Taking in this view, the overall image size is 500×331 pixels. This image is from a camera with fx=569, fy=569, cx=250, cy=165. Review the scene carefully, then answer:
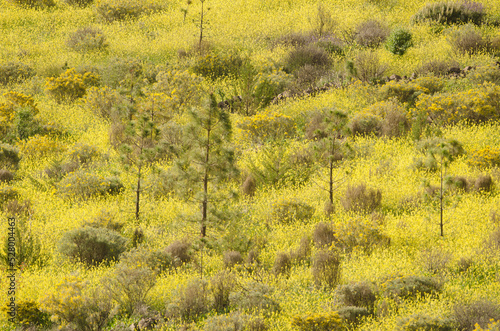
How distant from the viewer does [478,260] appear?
9.05 metres

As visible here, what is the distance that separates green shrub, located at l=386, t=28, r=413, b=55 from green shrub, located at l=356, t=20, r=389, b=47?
1223 mm

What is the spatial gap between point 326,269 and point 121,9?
2256cm

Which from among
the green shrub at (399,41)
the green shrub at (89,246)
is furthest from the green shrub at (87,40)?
the green shrub at (89,246)

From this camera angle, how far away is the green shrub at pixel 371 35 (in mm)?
22531

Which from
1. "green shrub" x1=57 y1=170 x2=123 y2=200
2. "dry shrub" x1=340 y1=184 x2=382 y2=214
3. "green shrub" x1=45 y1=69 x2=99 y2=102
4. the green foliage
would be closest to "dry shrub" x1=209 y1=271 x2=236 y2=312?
the green foliage

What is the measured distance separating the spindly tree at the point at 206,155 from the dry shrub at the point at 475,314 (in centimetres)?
417

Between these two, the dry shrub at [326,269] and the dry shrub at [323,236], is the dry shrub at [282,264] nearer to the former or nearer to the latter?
the dry shrub at [326,269]

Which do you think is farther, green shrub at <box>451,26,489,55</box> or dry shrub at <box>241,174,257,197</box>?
green shrub at <box>451,26,489,55</box>

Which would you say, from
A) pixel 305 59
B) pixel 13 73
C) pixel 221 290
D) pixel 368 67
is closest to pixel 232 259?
pixel 221 290

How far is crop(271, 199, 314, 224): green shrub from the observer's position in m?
11.0

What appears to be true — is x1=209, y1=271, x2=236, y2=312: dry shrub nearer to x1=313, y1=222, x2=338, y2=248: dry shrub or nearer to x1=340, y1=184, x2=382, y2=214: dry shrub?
x1=313, y1=222, x2=338, y2=248: dry shrub

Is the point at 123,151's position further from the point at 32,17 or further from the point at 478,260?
the point at 32,17

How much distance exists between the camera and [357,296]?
8133 millimetres

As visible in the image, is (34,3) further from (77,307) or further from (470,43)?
(77,307)
